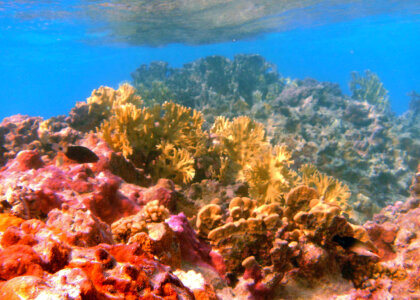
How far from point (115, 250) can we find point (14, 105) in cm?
21459

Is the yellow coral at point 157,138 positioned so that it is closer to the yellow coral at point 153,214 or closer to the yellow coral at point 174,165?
the yellow coral at point 174,165

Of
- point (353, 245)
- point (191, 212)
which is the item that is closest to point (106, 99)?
point (191, 212)

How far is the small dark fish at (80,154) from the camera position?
11.5ft

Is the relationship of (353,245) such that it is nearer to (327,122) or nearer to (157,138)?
(157,138)

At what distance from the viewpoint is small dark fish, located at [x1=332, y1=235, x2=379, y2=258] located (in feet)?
8.93

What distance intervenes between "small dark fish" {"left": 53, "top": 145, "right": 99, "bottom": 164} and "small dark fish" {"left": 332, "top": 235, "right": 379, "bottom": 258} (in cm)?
335

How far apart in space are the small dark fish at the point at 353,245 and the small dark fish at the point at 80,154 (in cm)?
335

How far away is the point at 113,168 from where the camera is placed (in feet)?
12.7

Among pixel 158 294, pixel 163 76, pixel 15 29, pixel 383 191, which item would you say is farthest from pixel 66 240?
pixel 15 29

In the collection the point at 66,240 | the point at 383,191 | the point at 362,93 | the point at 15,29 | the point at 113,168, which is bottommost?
the point at 383,191

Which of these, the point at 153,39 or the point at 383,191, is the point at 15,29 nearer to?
the point at 153,39

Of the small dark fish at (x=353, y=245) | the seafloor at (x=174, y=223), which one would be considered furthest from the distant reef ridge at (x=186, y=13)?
the small dark fish at (x=353, y=245)

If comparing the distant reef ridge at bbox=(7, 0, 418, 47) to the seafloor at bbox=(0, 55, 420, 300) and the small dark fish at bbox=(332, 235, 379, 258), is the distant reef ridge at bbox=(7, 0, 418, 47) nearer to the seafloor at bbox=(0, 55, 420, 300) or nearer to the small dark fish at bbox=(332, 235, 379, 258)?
the seafloor at bbox=(0, 55, 420, 300)

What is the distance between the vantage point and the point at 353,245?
2.76m
